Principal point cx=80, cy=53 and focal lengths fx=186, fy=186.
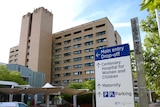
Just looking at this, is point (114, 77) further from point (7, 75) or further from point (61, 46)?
point (61, 46)

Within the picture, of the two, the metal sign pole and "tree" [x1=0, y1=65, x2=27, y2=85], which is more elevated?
"tree" [x1=0, y1=65, x2=27, y2=85]

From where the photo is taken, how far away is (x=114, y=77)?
4441 mm

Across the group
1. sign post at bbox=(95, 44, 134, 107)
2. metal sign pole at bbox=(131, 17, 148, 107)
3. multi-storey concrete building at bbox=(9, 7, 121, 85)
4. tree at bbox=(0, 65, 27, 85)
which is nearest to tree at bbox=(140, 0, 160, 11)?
metal sign pole at bbox=(131, 17, 148, 107)

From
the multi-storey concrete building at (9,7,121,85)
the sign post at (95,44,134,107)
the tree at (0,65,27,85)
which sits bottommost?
the sign post at (95,44,134,107)

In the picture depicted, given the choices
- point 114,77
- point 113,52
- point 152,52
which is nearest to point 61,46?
point 152,52

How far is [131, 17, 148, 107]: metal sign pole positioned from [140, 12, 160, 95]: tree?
18.1 feet

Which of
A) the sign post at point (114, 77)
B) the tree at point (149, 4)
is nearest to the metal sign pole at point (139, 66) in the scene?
the sign post at point (114, 77)

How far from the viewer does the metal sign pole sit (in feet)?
12.4

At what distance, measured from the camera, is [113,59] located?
4.57 meters

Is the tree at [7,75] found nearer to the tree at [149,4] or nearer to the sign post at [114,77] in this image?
the sign post at [114,77]

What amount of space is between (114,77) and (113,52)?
620mm

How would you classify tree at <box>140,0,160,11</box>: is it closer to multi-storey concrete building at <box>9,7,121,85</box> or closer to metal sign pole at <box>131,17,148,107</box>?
metal sign pole at <box>131,17,148,107</box>

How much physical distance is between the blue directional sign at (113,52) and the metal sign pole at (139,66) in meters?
0.30

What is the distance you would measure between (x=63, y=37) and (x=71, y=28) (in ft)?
14.3
